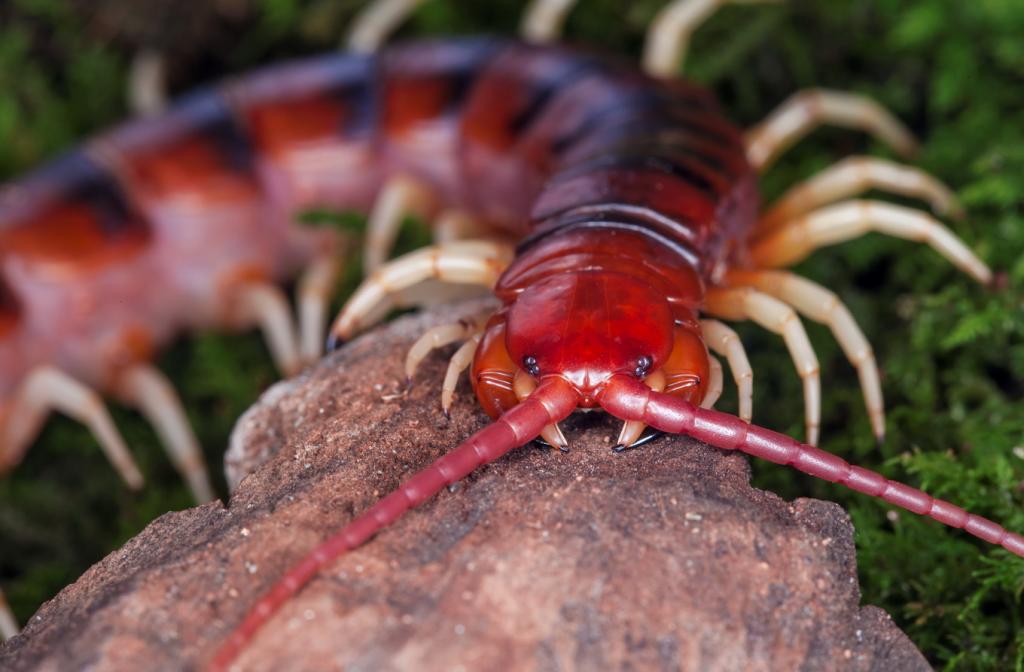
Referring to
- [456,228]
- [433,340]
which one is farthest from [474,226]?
[433,340]

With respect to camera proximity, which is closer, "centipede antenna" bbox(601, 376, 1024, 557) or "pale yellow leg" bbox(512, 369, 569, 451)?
"centipede antenna" bbox(601, 376, 1024, 557)

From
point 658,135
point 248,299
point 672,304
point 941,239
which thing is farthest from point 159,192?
point 941,239

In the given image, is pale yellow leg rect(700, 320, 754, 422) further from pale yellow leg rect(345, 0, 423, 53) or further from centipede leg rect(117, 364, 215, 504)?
pale yellow leg rect(345, 0, 423, 53)

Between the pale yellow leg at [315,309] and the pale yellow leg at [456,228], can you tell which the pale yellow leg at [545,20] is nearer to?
the pale yellow leg at [456,228]

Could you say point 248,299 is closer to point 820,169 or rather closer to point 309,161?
point 309,161

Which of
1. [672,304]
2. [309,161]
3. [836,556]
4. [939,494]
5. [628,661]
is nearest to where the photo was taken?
[628,661]

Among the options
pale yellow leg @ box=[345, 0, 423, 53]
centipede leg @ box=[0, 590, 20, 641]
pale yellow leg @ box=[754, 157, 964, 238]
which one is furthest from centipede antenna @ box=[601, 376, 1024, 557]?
pale yellow leg @ box=[345, 0, 423, 53]

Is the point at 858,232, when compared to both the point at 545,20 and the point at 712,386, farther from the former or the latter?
the point at 545,20
